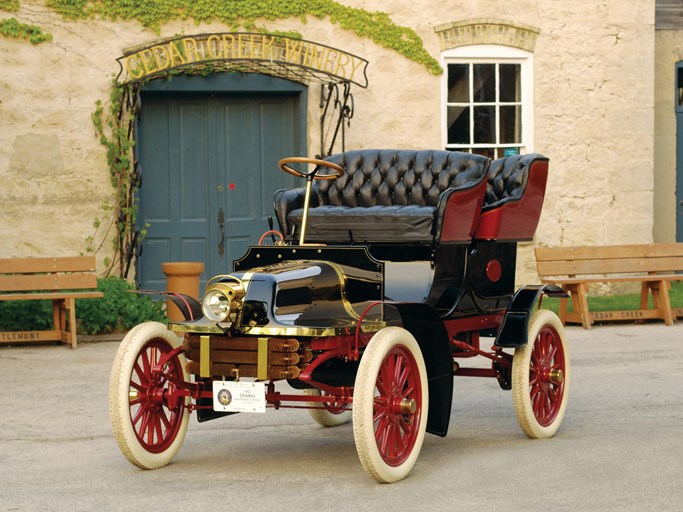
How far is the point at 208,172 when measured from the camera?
13.6 meters

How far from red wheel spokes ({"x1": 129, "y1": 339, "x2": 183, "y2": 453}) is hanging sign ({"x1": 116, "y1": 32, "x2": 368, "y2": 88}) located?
23.8 ft

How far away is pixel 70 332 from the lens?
10906 millimetres

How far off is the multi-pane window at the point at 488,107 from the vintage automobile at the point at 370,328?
6737 mm

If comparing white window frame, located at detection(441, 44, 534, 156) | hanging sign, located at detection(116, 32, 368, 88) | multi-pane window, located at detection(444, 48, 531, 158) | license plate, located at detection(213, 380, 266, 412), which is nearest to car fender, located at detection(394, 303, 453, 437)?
license plate, located at detection(213, 380, 266, 412)

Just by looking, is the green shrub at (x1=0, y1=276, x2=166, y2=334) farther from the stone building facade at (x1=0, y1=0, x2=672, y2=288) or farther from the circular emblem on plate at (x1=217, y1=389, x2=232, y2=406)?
the circular emblem on plate at (x1=217, y1=389, x2=232, y2=406)

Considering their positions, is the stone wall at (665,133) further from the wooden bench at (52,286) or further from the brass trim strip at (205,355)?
Answer: the brass trim strip at (205,355)

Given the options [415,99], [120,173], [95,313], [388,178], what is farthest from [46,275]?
[415,99]

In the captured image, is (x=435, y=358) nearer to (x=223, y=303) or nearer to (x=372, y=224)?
(x=372, y=224)

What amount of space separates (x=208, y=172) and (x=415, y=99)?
2605mm

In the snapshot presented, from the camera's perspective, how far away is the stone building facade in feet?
42.4

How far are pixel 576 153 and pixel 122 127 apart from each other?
217 inches

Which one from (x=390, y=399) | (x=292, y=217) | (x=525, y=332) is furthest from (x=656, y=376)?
(x=390, y=399)

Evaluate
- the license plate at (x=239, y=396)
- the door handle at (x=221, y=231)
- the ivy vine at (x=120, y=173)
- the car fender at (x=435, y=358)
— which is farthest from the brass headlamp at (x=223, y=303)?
the door handle at (x=221, y=231)

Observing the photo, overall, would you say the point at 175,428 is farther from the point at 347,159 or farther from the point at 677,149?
the point at 677,149
